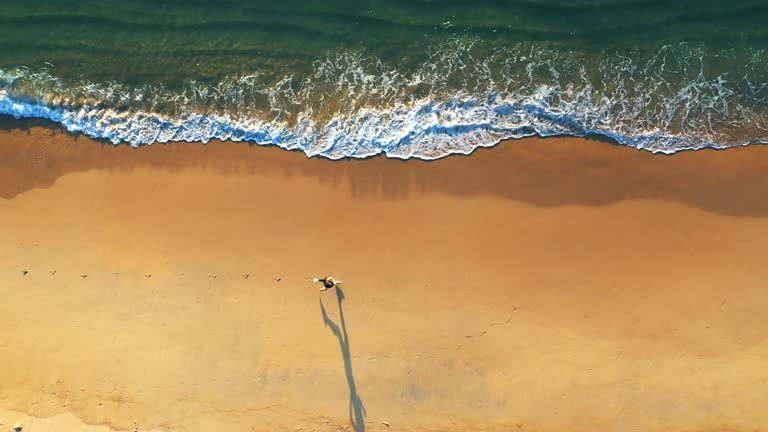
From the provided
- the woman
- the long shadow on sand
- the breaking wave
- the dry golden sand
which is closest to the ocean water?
the breaking wave

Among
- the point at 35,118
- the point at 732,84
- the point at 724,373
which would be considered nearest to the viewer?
the point at 724,373

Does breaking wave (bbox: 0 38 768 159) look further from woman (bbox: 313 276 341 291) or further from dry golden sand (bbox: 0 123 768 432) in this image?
woman (bbox: 313 276 341 291)

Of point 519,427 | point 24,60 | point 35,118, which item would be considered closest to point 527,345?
point 519,427

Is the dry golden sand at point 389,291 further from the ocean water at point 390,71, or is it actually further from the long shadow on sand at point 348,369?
the ocean water at point 390,71

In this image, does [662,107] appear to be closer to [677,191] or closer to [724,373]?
[677,191]

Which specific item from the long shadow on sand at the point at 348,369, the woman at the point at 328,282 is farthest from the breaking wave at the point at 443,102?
the long shadow on sand at the point at 348,369

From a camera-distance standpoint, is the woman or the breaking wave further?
the breaking wave
